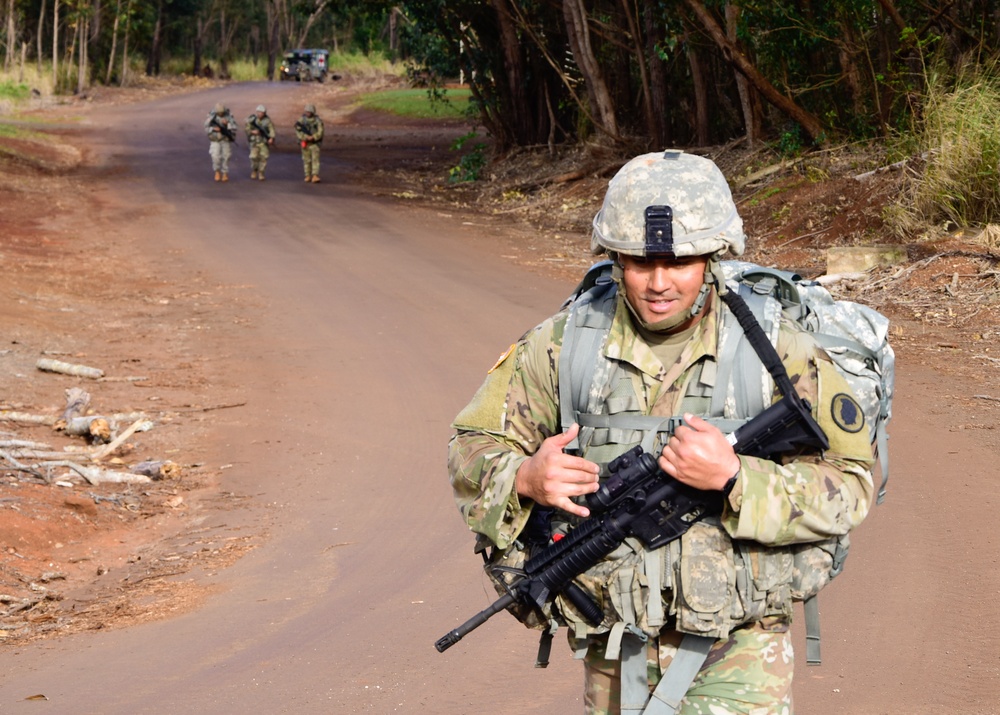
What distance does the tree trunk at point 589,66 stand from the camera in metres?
21.1

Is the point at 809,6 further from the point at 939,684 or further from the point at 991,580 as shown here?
the point at 939,684

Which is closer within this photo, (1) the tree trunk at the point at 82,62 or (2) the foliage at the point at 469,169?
(2) the foliage at the point at 469,169

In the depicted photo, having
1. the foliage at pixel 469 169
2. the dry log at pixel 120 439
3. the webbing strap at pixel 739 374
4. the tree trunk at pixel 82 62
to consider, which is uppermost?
the tree trunk at pixel 82 62

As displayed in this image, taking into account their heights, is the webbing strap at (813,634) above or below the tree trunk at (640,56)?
below

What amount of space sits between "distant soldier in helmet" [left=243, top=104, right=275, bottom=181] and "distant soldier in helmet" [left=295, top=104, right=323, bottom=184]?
0.55 metres

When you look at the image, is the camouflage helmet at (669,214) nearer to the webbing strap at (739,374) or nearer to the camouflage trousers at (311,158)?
the webbing strap at (739,374)

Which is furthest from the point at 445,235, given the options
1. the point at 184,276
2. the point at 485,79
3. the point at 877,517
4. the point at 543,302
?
the point at 877,517

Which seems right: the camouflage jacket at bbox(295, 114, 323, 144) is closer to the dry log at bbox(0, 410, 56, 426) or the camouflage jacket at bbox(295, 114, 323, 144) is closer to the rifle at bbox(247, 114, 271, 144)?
the rifle at bbox(247, 114, 271, 144)

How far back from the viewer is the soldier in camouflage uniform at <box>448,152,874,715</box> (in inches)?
102

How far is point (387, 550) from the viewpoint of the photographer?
6.65m

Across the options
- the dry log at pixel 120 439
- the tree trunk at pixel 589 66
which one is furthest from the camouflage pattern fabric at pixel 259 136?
the dry log at pixel 120 439

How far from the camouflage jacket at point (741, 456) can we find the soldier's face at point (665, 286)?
81mm

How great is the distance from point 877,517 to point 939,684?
6.87 ft

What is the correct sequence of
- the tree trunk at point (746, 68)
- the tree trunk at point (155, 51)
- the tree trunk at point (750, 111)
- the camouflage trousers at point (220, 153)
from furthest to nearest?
1. the tree trunk at point (155, 51)
2. the camouflage trousers at point (220, 153)
3. the tree trunk at point (750, 111)
4. the tree trunk at point (746, 68)
